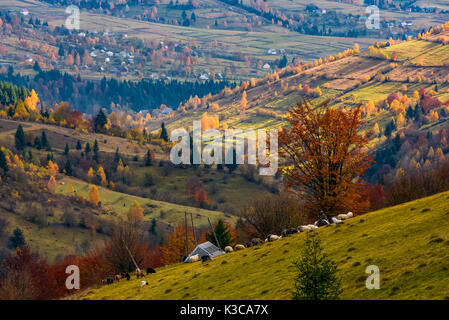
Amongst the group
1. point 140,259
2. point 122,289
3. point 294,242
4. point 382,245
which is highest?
point 382,245

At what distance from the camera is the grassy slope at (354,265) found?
38.2 m

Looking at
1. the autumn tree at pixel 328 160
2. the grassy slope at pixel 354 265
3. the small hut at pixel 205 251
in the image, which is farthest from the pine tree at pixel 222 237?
the grassy slope at pixel 354 265

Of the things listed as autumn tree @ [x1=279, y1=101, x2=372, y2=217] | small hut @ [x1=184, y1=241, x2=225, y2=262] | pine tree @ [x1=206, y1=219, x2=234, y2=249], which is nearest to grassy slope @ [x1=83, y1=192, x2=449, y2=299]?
autumn tree @ [x1=279, y1=101, x2=372, y2=217]

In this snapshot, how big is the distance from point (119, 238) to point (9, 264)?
37.8m

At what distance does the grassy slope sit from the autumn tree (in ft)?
45.0

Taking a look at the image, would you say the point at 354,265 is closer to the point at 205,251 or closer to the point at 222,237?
the point at 205,251

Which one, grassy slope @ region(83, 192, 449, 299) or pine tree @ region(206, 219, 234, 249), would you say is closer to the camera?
grassy slope @ region(83, 192, 449, 299)

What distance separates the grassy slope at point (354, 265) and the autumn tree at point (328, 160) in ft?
45.0

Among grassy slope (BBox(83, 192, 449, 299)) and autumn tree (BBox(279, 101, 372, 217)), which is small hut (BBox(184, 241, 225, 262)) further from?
grassy slope (BBox(83, 192, 449, 299))

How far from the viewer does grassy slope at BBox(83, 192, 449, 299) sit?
125ft

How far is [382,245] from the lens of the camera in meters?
46.3
